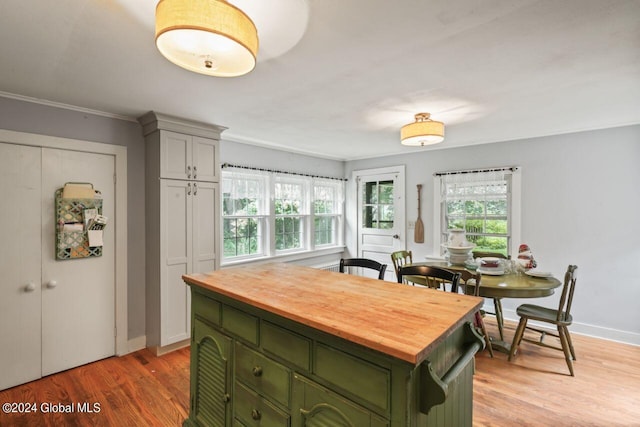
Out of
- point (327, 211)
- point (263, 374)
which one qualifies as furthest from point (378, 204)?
point (263, 374)

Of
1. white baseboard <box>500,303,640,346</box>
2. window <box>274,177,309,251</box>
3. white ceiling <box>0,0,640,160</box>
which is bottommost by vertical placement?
white baseboard <box>500,303,640,346</box>

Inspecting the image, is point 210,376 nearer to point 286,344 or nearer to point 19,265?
point 286,344

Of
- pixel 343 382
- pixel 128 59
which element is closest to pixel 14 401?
pixel 128 59

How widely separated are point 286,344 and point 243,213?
3075mm

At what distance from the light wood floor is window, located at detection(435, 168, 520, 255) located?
1.50 m

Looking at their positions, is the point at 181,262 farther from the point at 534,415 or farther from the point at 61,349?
the point at 534,415

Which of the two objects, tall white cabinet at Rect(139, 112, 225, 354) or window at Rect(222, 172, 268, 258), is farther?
window at Rect(222, 172, 268, 258)

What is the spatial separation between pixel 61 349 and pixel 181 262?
1200 millimetres

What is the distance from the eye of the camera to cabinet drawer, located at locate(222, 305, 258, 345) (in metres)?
1.49

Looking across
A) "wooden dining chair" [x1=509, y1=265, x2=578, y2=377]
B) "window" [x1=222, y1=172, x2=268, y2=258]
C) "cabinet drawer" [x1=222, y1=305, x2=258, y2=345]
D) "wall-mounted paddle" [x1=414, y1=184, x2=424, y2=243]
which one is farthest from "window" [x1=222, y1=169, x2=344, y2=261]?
"wooden dining chair" [x1=509, y1=265, x2=578, y2=377]

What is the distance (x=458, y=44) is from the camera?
1745 mm

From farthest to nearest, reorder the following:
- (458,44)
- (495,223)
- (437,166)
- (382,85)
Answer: (437,166) → (495,223) → (382,85) → (458,44)

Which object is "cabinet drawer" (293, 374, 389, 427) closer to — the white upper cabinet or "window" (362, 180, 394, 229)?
the white upper cabinet

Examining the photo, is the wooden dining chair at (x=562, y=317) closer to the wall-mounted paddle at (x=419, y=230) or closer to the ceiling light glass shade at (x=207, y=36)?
the wall-mounted paddle at (x=419, y=230)
